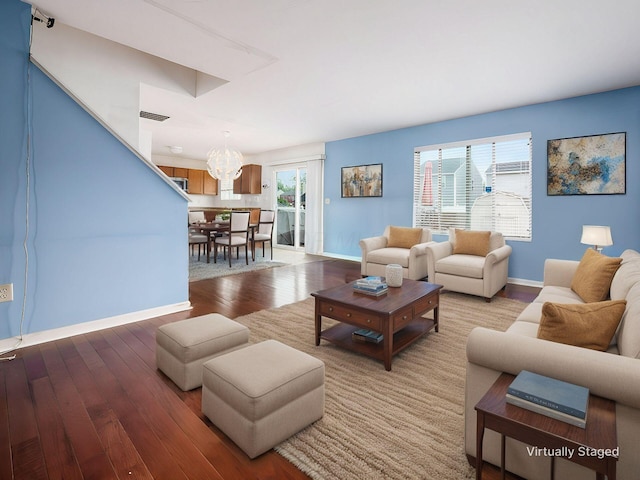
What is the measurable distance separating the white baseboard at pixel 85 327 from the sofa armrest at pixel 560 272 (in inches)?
143

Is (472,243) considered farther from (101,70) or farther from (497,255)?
(101,70)

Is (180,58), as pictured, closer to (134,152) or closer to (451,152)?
(134,152)

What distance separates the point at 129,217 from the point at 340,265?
404 centimetres

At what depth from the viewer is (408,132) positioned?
5.97 meters

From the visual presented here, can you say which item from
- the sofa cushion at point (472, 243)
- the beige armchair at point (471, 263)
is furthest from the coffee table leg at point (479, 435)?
the sofa cushion at point (472, 243)

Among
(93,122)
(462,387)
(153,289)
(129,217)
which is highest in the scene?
(93,122)

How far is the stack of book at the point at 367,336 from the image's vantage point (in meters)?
2.55

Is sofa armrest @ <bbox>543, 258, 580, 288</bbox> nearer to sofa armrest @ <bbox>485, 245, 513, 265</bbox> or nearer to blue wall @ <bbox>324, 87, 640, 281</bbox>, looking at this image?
sofa armrest @ <bbox>485, 245, 513, 265</bbox>

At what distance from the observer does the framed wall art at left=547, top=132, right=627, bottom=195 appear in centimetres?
405

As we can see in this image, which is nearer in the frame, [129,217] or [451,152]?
[129,217]

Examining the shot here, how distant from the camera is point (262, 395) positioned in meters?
1.47

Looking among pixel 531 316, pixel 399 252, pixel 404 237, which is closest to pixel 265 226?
pixel 404 237

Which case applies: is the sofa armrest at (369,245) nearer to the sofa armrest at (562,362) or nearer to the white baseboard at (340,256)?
the white baseboard at (340,256)

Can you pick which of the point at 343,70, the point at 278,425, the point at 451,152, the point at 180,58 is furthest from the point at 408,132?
the point at 278,425
